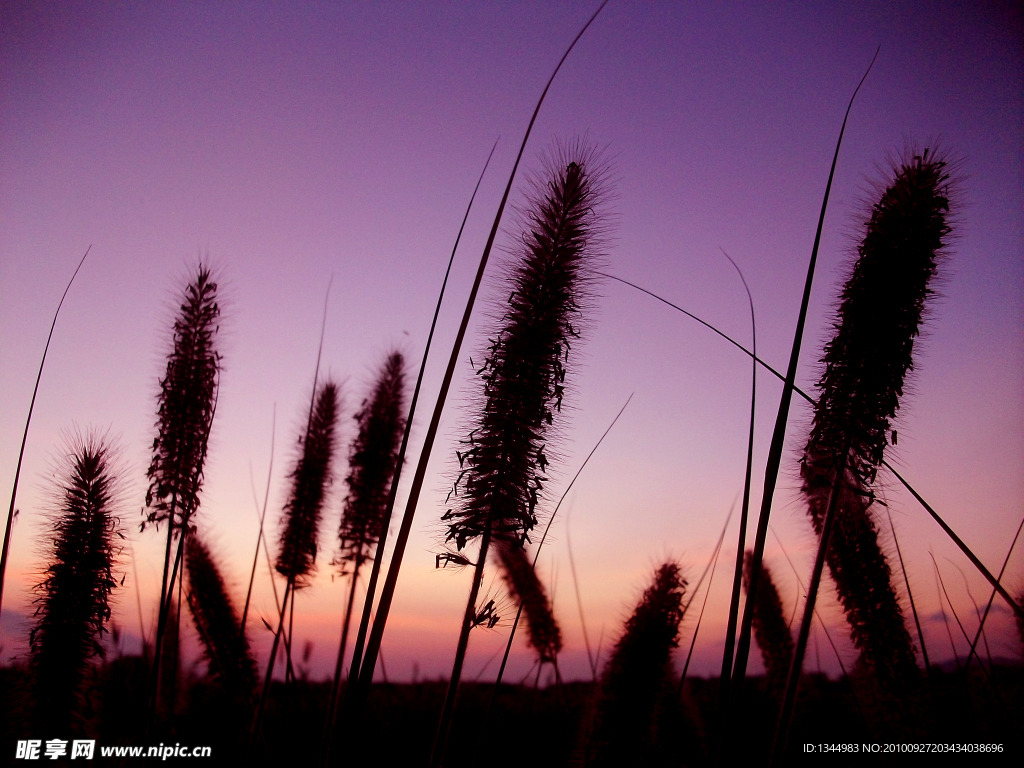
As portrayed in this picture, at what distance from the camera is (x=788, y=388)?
174 centimetres

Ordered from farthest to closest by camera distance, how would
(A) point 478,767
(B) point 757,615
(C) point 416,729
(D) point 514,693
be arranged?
1. (D) point 514,693
2. (C) point 416,729
3. (B) point 757,615
4. (A) point 478,767

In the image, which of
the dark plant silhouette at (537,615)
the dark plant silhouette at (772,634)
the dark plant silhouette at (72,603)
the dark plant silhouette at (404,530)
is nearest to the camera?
the dark plant silhouette at (404,530)

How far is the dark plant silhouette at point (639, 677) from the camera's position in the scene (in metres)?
3.83

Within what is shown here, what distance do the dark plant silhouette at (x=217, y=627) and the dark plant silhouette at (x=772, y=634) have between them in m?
4.52

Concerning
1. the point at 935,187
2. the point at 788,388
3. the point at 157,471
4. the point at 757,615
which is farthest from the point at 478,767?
the point at 935,187

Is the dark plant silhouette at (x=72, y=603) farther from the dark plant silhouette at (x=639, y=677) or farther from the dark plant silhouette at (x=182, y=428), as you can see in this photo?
the dark plant silhouette at (x=639, y=677)

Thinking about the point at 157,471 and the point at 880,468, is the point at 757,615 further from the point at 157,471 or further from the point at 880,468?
the point at 157,471

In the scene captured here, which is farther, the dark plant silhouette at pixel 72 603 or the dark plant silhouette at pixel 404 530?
the dark plant silhouette at pixel 72 603

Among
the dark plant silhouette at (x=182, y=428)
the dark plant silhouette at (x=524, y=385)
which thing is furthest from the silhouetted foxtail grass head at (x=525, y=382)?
the dark plant silhouette at (x=182, y=428)

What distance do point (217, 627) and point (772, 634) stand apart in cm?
507

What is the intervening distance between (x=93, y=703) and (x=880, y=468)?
442 cm

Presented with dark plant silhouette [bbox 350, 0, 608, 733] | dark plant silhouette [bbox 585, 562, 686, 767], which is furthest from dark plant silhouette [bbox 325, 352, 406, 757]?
dark plant silhouette [bbox 350, 0, 608, 733]

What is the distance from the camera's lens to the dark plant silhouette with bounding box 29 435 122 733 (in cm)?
325

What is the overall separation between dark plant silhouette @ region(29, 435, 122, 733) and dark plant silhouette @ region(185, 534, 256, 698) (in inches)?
44.8
